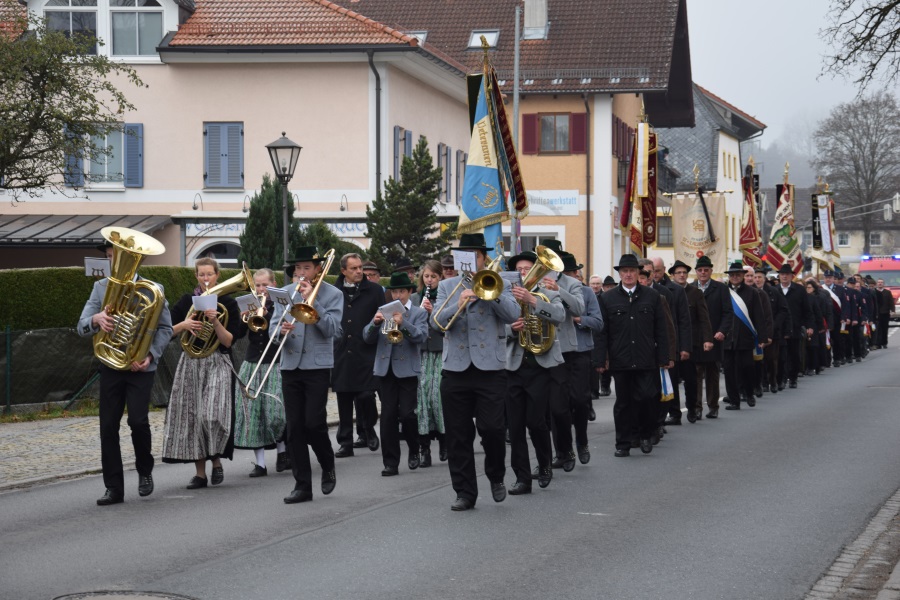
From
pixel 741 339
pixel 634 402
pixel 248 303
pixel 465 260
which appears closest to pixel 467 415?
pixel 465 260

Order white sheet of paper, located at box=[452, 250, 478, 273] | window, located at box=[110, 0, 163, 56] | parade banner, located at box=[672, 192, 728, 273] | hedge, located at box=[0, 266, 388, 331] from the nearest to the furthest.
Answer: white sheet of paper, located at box=[452, 250, 478, 273] → hedge, located at box=[0, 266, 388, 331] → parade banner, located at box=[672, 192, 728, 273] → window, located at box=[110, 0, 163, 56]

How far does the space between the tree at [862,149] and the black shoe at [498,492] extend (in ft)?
273

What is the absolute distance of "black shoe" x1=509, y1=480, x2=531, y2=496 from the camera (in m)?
11.2

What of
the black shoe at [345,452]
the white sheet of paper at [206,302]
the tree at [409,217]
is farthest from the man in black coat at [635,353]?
the tree at [409,217]

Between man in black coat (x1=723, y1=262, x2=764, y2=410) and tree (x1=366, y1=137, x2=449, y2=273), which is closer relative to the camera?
man in black coat (x1=723, y1=262, x2=764, y2=410)

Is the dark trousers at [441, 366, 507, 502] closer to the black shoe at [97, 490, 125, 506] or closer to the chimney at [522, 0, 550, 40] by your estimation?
the black shoe at [97, 490, 125, 506]

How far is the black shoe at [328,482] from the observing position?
11.0m

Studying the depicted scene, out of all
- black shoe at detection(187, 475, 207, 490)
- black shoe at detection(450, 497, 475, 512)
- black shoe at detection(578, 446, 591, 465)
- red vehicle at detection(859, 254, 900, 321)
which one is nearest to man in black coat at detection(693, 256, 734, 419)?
black shoe at detection(578, 446, 591, 465)

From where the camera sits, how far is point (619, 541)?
907 centimetres

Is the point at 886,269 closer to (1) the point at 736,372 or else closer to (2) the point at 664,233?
(2) the point at 664,233

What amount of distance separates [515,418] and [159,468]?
155 inches

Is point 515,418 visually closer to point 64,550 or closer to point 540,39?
point 64,550

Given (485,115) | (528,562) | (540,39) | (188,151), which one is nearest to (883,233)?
(540,39)

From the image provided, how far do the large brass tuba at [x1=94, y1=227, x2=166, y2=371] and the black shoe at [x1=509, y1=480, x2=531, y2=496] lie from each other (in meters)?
3.06
